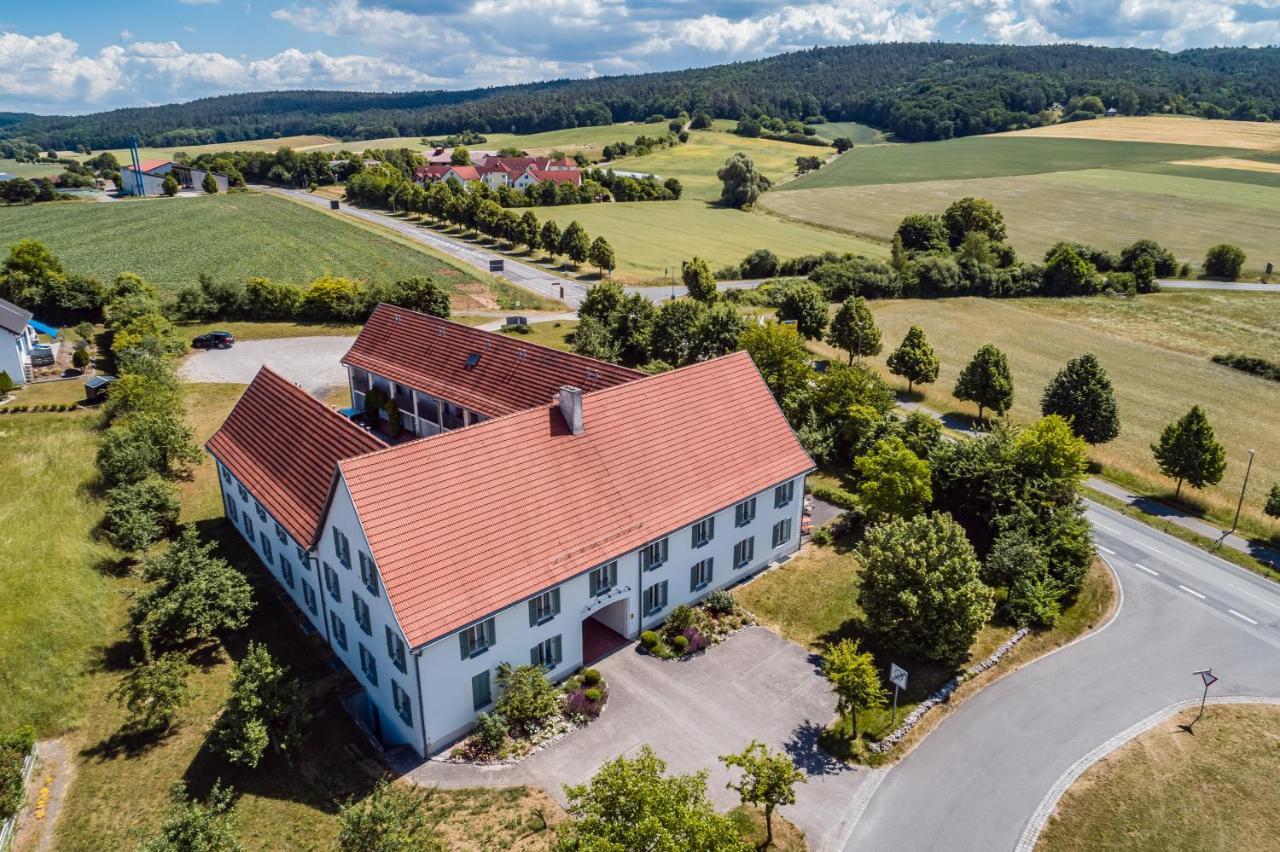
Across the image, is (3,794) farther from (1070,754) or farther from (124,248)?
(124,248)

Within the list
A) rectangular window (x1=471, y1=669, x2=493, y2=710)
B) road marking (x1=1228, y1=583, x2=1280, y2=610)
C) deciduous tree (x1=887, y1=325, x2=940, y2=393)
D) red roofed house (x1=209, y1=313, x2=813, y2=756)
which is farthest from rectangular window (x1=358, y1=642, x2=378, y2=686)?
deciduous tree (x1=887, y1=325, x2=940, y2=393)

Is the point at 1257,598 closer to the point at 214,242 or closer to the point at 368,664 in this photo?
the point at 368,664

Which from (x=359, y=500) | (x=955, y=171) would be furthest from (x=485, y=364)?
(x=955, y=171)

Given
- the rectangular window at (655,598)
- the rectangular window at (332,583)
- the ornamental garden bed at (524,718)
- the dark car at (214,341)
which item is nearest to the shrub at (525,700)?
the ornamental garden bed at (524,718)

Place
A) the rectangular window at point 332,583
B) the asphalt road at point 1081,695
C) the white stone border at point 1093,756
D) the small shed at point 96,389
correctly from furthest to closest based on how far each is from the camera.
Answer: the small shed at point 96,389 → the rectangular window at point 332,583 → the asphalt road at point 1081,695 → the white stone border at point 1093,756

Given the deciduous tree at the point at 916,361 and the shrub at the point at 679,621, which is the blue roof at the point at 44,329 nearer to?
the shrub at the point at 679,621

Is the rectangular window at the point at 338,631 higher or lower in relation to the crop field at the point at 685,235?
lower

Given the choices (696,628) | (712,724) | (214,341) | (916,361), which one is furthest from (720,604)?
(214,341)
